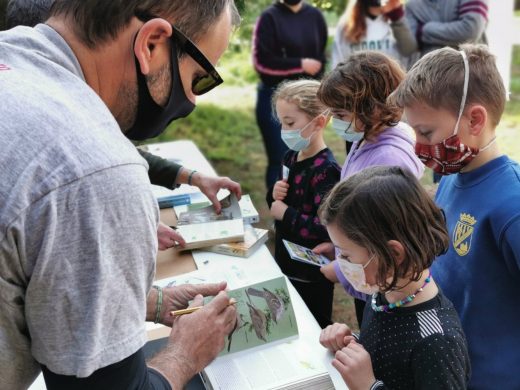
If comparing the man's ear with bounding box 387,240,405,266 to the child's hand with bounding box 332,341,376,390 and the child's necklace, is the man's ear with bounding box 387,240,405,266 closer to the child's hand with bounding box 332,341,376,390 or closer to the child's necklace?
the child's necklace

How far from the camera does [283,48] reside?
457 centimetres

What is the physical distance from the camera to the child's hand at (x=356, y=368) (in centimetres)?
132

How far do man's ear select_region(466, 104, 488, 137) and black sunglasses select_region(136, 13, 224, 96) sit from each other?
0.80 meters

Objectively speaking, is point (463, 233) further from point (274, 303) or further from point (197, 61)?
point (197, 61)

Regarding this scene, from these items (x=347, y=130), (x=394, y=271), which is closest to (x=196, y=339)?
(x=394, y=271)

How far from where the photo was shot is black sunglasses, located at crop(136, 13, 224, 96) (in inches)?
47.7

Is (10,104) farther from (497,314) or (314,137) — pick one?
(314,137)

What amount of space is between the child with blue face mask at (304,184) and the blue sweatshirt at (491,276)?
0.88m

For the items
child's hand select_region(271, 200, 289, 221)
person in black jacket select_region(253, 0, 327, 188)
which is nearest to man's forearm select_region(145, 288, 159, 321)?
child's hand select_region(271, 200, 289, 221)

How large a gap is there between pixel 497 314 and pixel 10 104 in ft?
4.34

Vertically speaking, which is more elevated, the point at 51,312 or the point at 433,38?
the point at 51,312

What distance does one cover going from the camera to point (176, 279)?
78.0 inches

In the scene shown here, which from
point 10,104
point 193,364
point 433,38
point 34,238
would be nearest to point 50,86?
point 10,104

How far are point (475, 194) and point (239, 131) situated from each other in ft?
19.8
